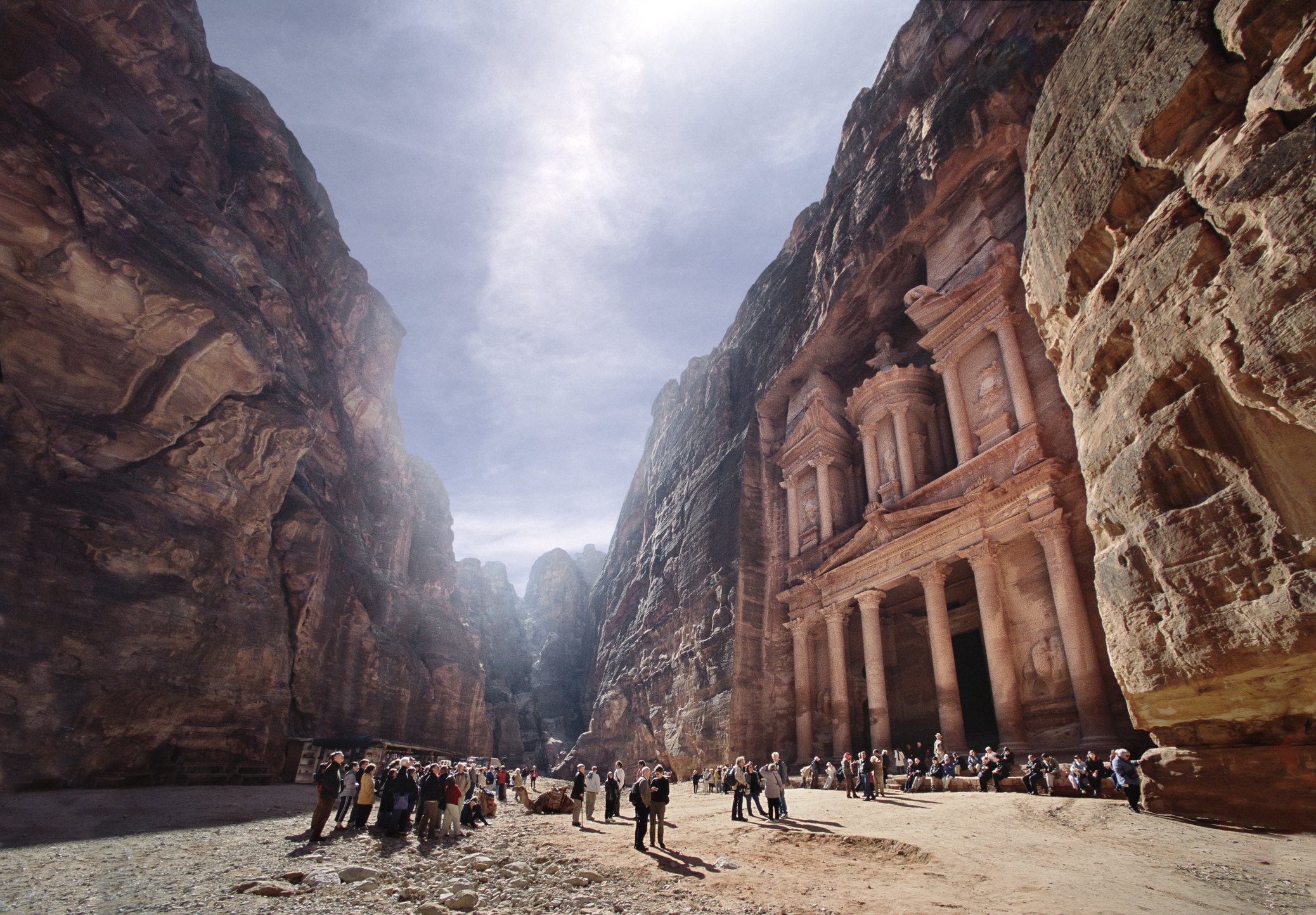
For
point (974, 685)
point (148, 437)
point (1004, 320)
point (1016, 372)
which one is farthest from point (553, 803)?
point (1004, 320)

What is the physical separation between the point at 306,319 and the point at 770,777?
35.5 metres

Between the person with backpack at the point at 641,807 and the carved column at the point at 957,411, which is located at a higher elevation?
the carved column at the point at 957,411

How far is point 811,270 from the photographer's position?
34375 mm

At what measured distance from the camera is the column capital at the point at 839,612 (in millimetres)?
24938

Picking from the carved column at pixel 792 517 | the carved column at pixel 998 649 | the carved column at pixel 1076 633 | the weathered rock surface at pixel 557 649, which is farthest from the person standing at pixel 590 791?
the weathered rock surface at pixel 557 649

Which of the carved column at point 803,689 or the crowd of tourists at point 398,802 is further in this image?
the carved column at point 803,689

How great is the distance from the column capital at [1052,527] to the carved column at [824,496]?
978cm

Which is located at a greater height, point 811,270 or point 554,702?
point 811,270

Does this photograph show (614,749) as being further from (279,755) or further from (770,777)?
(770,777)

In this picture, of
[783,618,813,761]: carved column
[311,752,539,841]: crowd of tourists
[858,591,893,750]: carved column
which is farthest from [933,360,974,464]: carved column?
[311,752,539,841]: crowd of tourists

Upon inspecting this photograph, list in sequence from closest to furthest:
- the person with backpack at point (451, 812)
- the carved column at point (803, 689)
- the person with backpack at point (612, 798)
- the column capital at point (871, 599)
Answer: the person with backpack at point (451, 812) < the person with backpack at point (612, 798) < the column capital at point (871, 599) < the carved column at point (803, 689)

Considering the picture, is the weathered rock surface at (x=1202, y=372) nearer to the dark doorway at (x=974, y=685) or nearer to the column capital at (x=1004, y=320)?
the column capital at (x=1004, y=320)

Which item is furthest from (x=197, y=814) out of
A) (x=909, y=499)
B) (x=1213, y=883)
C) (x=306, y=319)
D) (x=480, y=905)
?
(x=306, y=319)

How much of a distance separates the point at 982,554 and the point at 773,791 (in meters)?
11.4
